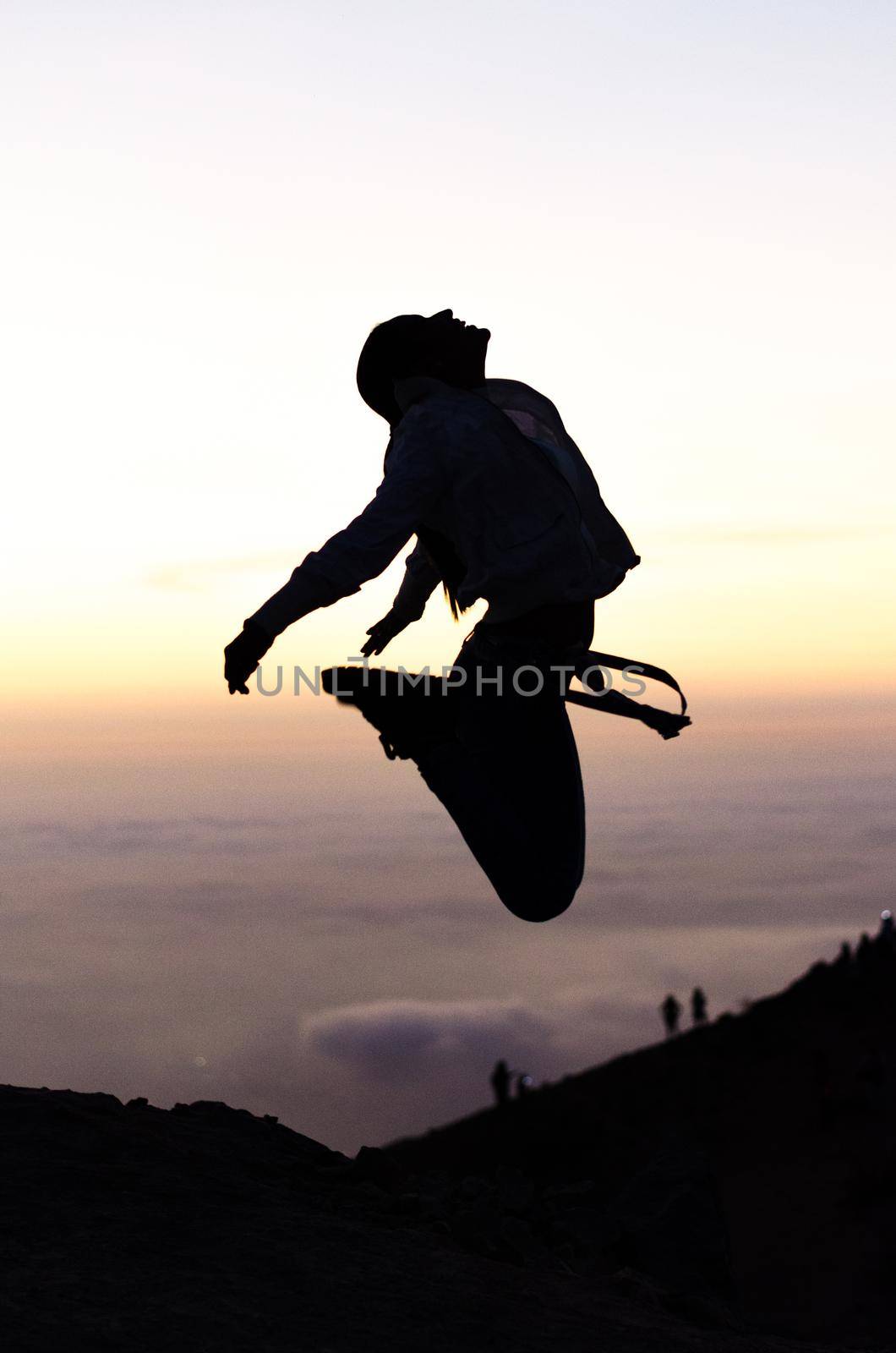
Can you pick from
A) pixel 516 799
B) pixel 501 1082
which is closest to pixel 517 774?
pixel 516 799

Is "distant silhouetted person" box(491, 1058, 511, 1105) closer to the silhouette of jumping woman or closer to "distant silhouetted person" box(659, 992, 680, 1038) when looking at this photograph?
"distant silhouetted person" box(659, 992, 680, 1038)

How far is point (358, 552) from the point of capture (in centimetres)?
462

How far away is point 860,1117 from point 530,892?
103 ft

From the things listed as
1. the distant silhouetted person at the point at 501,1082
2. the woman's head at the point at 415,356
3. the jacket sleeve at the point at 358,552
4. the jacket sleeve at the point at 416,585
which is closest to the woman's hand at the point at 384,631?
the jacket sleeve at the point at 416,585

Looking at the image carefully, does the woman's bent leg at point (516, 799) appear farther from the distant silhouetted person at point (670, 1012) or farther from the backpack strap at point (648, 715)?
the distant silhouetted person at point (670, 1012)

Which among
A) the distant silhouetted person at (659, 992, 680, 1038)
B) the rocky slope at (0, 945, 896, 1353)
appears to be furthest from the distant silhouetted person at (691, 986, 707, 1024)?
the rocky slope at (0, 945, 896, 1353)

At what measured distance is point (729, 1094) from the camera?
38.3 m

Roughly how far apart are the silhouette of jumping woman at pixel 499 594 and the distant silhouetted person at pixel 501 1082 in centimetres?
3987

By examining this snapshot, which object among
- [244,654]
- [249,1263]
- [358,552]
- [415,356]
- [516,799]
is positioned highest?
[415,356]

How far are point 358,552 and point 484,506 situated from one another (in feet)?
2.21

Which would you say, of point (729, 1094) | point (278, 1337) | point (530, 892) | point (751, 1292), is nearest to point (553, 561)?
point (530, 892)

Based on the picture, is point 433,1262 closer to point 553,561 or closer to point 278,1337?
point 278,1337

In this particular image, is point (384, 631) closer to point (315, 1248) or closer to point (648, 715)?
point (648, 715)

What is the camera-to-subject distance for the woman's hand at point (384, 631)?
6.09 metres
